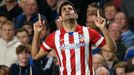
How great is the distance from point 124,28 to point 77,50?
11.8 feet

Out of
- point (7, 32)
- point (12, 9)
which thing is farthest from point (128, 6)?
point (7, 32)

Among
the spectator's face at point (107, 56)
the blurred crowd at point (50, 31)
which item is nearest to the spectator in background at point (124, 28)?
the blurred crowd at point (50, 31)

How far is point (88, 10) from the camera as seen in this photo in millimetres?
12516

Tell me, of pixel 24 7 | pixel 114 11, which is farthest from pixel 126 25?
pixel 24 7

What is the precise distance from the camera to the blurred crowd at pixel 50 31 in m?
10.7

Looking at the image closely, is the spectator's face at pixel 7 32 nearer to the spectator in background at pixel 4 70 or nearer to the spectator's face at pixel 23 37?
the spectator's face at pixel 23 37

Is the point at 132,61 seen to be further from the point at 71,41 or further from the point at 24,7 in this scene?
the point at 24,7

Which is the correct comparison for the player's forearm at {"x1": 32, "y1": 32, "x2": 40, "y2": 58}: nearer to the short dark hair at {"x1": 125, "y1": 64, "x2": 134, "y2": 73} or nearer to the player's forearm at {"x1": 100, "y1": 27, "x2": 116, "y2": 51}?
the player's forearm at {"x1": 100, "y1": 27, "x2": 116, "y2": 51}

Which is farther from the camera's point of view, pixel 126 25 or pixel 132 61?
pixel 126 25

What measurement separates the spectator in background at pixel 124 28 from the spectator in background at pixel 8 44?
1.87 meters

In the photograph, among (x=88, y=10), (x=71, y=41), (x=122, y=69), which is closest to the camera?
(x=71, y=41)

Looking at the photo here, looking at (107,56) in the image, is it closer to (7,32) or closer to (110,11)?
(110,11)

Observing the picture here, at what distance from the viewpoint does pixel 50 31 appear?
1244cm

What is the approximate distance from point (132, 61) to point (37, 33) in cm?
253
